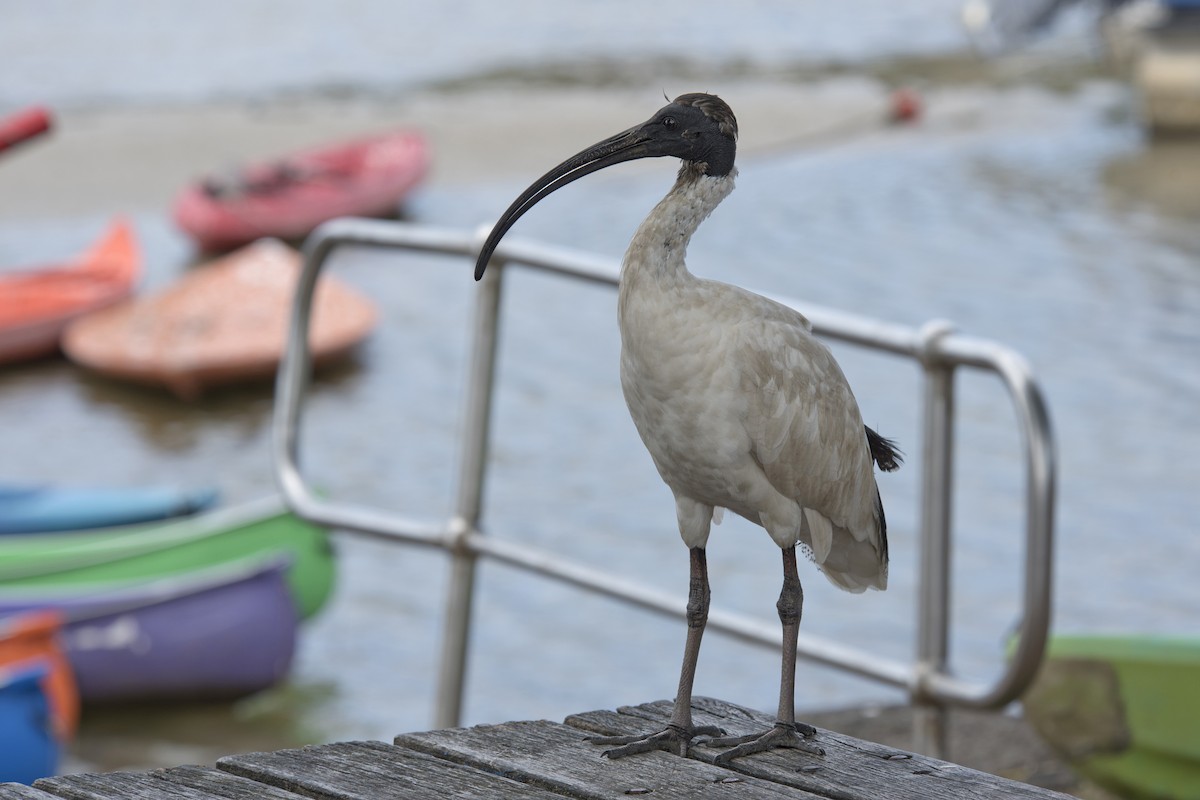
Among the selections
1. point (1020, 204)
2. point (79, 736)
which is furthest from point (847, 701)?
point (1020, 204)

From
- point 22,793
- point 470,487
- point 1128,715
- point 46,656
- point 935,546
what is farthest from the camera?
point 46,656

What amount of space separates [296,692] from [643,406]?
5739mm

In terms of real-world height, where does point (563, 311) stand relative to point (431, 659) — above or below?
above

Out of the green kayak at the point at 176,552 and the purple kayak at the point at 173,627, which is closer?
the purple kayak at the point at 173,627

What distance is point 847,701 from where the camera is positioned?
23.9 feet

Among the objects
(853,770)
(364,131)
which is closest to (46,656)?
(853,770)

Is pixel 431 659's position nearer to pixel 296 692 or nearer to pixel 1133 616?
pixel 296 692

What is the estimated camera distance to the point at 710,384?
2301 mm

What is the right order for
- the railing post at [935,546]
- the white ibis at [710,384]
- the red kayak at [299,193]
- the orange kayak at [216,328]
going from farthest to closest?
the red kayak at [299,193] → the orange kayak at [216,328] → the railing post at [935,546] → the white ibis at [710,384]

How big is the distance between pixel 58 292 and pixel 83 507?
5248 mm

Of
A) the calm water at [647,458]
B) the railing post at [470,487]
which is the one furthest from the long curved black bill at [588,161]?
the calm water at [647,458]

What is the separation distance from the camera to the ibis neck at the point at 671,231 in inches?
90.8

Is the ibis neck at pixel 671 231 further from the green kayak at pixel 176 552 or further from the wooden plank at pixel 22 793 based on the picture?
the green kayak at pixel 176 552

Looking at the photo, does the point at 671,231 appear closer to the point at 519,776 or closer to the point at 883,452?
the point at 883,452
